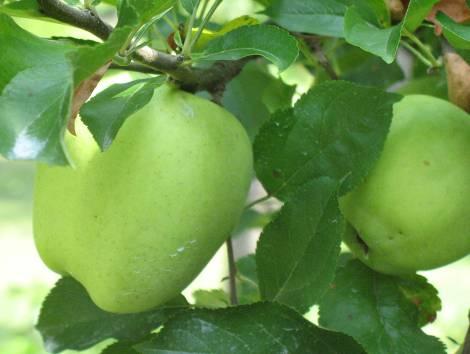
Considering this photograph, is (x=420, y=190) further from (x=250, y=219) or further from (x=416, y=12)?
(x=250, y=219)

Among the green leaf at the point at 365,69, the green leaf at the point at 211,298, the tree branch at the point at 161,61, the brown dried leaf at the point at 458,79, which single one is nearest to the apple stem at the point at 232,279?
the green leaf at the point at 211,298

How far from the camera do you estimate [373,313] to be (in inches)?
29.8

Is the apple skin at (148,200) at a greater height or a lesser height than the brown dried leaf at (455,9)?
lesser

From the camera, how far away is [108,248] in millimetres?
623

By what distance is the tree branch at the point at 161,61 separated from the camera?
1.77 feet

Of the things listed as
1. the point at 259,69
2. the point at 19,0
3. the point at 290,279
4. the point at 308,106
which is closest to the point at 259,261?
the point at 290,279

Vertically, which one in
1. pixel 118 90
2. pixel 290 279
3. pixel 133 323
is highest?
pixel 118 90

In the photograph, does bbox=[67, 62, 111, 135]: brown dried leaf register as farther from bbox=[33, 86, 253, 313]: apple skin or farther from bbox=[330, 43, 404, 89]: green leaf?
bbox=[330, 43, 404, 89]: green leaf

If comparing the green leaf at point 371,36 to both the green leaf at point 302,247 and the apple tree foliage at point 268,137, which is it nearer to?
the apple tree foliage at point 268,137

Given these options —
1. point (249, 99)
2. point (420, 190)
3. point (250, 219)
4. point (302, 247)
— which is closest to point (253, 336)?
point (302, 247)

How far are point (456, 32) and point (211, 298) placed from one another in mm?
394

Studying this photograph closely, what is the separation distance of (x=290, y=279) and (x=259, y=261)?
0.13 ft

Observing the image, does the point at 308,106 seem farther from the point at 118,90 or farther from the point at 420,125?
the point at 118,90

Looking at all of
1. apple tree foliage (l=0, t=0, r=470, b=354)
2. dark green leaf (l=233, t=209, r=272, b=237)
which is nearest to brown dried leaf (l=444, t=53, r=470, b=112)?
apple tree foliage (l=0, t=0, r=470, b=354)
